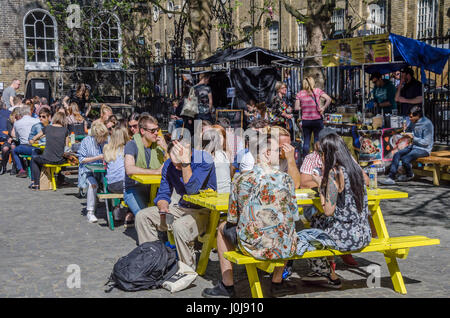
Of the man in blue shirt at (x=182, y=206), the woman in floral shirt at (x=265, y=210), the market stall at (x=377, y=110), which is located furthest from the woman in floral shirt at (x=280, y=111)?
the woman in floral shirt at (x=265, y=210)

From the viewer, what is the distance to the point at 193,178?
6172mm

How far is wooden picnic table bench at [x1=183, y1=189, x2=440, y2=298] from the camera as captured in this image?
16.9 ft

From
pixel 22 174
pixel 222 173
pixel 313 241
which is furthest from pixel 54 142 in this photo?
pixel 313 241

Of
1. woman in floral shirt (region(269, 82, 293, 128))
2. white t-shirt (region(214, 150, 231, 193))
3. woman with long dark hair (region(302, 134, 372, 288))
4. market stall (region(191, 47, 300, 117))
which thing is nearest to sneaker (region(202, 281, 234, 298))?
woman with long dark hair (region(302, 134, 372, 288))

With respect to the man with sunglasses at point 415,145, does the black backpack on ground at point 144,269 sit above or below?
below

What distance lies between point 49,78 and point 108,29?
11.4 feet

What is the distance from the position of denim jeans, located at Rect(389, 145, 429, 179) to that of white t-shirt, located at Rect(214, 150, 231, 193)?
612 cm

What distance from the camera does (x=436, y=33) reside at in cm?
2673

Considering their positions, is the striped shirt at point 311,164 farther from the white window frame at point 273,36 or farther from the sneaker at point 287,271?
the white window frame at point 273,36

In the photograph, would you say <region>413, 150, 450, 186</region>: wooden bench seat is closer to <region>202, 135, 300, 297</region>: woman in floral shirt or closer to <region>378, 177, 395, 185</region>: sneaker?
<region>378, 177, 395, 185</region>: sneaker

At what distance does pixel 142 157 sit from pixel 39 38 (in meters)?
20.9

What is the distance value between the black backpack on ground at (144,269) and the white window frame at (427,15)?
24.0 meters

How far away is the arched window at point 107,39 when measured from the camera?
26.0m
